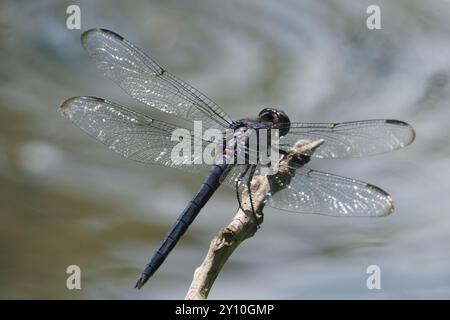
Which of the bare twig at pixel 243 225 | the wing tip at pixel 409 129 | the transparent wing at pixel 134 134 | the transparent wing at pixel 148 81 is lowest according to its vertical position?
the bare twig at pixel 243 225

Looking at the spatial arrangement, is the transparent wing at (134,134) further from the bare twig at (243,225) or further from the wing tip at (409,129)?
the wing tip at (409,129)

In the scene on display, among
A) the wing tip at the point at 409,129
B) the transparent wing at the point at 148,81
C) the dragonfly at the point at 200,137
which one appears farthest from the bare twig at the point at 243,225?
the transparent wing at the point at 148,81

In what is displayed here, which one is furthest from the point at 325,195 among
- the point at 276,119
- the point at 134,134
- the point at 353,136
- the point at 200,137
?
the point at 134,134

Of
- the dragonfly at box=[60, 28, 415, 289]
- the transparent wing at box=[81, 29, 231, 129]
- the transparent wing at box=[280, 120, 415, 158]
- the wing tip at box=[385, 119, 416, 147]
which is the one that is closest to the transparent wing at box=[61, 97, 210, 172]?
the dragonfly at box=[60, 28, 415, 289]

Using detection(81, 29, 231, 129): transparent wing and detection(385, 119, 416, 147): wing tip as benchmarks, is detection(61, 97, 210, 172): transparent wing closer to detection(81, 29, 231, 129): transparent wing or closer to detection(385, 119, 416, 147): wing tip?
detection(81, 29, 231, 129): transparent wing

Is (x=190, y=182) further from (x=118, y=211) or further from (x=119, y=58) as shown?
(x=119, y=58)
